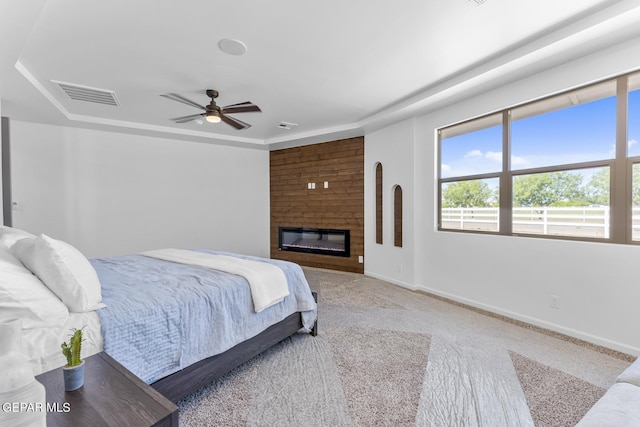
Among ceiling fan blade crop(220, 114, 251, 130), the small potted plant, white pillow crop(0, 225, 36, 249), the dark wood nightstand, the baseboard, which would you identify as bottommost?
the baseboard

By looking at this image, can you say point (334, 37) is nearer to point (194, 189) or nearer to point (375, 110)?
point (375, 110)

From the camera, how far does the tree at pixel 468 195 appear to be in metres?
3.47

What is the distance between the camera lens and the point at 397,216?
14.9ft

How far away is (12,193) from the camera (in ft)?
13.2

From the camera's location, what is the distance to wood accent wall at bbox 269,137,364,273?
5211 millimetres

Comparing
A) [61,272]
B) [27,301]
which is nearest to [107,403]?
[27,301]

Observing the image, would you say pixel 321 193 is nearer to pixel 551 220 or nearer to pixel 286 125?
pixel 286 125

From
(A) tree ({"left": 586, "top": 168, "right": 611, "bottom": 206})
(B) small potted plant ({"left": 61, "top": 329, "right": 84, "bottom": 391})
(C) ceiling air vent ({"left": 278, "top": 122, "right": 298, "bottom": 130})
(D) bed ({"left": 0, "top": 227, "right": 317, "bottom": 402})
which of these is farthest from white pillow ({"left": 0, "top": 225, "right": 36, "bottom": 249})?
(A) tree ({"left": 586, "top": 168, "right": 611, "bottom": 206})

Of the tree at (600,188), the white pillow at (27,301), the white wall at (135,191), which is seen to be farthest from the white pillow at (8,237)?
the tree at (600,188)

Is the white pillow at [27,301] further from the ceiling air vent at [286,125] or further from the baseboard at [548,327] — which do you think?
the ceiling air vent at [286,125]

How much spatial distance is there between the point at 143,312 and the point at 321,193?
4325 millimetres

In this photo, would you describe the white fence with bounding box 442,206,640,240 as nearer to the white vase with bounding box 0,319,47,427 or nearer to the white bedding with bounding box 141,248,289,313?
the white bedding with bounding box 141,248,289,313

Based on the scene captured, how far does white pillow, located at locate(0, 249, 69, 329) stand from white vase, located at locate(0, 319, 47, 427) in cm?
71

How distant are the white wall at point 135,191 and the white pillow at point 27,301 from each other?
12.9ft
